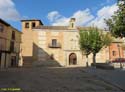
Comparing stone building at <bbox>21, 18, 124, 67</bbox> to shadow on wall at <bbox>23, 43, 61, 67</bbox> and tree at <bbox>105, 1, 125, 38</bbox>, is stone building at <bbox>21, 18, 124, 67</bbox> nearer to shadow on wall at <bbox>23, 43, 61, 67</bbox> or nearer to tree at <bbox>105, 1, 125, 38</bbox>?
shadow on wall at <bbox>23, 43, 61, 67</bbox>

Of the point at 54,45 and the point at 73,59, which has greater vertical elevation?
the point at 54,45

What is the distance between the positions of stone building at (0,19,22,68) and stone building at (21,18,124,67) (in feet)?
14.7

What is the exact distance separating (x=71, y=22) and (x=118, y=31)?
43.1 m

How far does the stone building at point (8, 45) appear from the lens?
43191 mm

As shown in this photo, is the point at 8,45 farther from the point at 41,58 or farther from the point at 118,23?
the point at 118,23

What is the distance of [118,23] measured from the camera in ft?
40.9

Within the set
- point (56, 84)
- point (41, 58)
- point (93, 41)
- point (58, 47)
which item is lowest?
point (56, 84)

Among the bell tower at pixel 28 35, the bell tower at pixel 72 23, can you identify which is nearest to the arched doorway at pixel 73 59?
the bell tower at pixel 72 23

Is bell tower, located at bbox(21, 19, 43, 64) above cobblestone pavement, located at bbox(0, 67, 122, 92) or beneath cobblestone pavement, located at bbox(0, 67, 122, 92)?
above

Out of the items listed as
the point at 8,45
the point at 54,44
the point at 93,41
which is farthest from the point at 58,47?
the point at 93,41

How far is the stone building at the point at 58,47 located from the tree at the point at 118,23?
39984 millimetres

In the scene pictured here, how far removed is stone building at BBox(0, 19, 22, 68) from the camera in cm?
4319

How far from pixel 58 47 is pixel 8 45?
12.0 metres

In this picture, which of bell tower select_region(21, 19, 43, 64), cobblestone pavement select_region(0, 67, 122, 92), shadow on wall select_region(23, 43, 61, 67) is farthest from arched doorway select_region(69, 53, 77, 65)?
cobblestone pavement select_region(0, 67, 122, 92)
